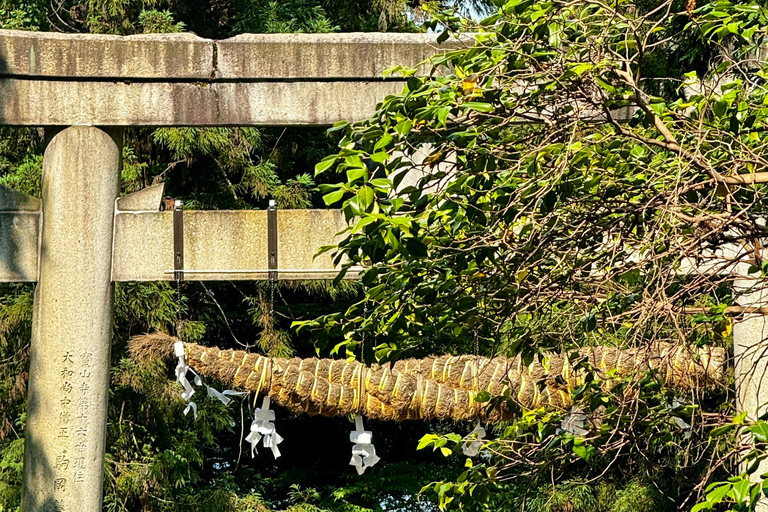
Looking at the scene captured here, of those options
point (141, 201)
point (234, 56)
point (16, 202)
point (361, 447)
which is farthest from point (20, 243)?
point (361, 447)

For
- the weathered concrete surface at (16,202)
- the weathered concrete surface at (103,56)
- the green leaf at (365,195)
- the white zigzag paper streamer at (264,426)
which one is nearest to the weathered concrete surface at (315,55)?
the weathered concrete surface at (103,56)

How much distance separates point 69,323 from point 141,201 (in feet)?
1.90

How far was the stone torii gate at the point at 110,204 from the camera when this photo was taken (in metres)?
4.06

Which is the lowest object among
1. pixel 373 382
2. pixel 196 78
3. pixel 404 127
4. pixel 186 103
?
pixel 373 382

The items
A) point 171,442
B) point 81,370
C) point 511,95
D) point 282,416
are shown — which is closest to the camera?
point 511,95

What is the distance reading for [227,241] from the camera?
421 centimetres

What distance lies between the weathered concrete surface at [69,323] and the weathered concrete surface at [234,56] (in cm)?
29

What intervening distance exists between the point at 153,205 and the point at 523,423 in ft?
6.29

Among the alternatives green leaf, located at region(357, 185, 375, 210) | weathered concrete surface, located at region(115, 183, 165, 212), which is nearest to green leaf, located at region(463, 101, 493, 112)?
green leaf, located at region(357, 185, 375, 210)

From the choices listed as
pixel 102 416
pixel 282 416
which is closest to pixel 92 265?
pixel 102 416

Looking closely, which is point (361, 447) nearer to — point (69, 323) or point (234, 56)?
point (69, 323)

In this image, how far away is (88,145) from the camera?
408 cm

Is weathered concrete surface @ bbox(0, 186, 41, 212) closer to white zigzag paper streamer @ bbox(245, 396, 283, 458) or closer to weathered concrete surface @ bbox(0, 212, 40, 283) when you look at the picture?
weathered concrete surface @ bbox(0, 212, 40, 283)

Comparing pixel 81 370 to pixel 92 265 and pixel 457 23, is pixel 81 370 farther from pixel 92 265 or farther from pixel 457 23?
pixel 457 23
